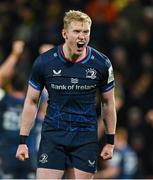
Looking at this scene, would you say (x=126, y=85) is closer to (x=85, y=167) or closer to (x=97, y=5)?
(x=97, y=5)

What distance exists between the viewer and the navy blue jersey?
27.5ft

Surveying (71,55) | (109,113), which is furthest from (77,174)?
(71,55)

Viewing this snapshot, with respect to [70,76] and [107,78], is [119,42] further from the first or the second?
[70,76]

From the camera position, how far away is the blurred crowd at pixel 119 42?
596 inches

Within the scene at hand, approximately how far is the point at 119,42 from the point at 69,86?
7381mm

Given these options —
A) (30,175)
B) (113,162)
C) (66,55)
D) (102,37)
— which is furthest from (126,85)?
(66,55)

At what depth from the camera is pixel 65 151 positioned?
8.41 metres

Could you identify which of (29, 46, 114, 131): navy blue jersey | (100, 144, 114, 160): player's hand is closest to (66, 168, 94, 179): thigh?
(100, 144, 114, 160): player's hand

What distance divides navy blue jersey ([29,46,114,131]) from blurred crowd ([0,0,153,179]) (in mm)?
5880

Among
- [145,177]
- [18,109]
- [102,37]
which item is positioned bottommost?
[145,177]

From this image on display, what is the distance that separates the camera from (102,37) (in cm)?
1557

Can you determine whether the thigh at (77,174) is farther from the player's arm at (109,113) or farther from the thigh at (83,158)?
the player's arm at (109,113)

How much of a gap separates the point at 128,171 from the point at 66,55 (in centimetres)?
585

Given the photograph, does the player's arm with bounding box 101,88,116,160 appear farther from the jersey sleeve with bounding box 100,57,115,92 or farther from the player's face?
the player's face
